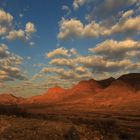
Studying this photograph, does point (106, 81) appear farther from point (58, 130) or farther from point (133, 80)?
point (58, 130)

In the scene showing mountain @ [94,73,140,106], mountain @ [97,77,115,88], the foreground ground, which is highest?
mountain @ [97,77,115,88]

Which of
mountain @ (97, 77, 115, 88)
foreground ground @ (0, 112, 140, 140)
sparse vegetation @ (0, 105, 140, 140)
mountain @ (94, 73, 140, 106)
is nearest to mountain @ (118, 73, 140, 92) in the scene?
mountain @ (94, 73, 140, 106)

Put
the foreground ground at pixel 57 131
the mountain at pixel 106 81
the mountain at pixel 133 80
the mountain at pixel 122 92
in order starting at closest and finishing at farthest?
1. the foreground ground at pixel 57 131
2. the mountain at pixel 122 92
3. the mountain at pixel 133 80
4. the mountain at pixel 106 81

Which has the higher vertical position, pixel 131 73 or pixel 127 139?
pixel 131 73

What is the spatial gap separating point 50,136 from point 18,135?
2.02m

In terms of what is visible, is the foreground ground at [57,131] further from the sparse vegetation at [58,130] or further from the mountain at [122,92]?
the mountain at [122,92]

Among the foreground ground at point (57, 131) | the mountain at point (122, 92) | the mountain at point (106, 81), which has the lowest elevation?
the foreground ground at point (57, 131)

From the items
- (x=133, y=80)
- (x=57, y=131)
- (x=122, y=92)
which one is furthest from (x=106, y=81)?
(x=57, y=131)

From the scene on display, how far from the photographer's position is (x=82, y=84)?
19950cm

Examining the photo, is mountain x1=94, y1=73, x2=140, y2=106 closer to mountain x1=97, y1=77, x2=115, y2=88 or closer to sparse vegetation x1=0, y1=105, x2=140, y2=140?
mountain x1=97, y1=77, x2=115, y2=88

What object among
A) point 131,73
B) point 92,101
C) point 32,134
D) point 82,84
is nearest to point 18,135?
point 32,134

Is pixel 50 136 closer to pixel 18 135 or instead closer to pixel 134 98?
pixel 18 135

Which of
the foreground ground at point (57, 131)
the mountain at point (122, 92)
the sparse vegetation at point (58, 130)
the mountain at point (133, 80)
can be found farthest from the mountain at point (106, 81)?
the foreground ground at point (57, 131)

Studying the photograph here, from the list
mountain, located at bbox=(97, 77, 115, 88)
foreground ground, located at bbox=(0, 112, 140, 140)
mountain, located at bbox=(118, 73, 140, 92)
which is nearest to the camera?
foreground ground, located at bbox=(0, 112, 140, 140)
